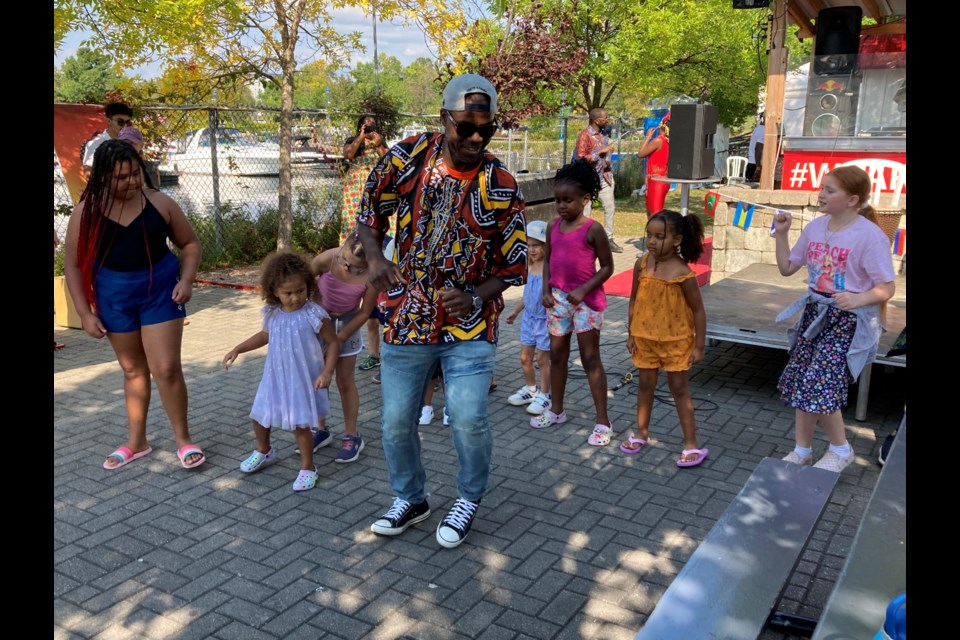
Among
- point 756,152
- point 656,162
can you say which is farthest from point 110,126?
point 756,152

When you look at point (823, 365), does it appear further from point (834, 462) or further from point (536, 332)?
point (536, 332)

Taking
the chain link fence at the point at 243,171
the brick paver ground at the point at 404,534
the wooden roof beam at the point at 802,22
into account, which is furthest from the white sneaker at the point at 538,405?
the wooden roof beam at the point at 802,22

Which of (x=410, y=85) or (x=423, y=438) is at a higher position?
(x=410, y=85)

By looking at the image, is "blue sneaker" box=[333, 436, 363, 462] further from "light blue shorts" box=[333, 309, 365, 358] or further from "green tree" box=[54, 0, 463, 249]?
"green tree" box=[54, 0, 463, 249]

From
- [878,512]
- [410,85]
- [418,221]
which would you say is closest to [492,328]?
[418,221]

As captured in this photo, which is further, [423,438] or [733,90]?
[733,90]

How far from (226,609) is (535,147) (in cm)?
1963

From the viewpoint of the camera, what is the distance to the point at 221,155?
1091 cm

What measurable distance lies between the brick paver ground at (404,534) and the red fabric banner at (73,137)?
247 centimetres

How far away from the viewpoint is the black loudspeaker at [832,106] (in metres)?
10.1

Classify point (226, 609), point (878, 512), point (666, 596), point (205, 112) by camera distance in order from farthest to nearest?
point (205, 112) → point (226, 609) → point (878, 512) → point (666, 596)

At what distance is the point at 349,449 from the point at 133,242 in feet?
5.42
